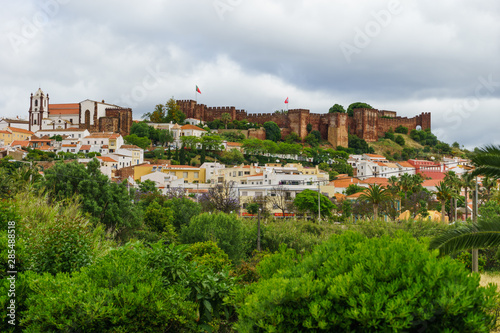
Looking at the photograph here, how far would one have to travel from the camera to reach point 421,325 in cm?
413

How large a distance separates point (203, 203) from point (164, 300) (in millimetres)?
31076

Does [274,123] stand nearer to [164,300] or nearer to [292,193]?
[292,193]

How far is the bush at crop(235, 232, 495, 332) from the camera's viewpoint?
3.88 m

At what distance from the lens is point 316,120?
95625mm

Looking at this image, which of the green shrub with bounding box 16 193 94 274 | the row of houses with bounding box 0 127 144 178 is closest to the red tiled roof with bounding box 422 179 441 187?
the row of houses with bounding box 0 127 144 178

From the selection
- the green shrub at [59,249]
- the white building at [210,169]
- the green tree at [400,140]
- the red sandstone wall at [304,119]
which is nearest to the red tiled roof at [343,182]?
the white building at [210,169]

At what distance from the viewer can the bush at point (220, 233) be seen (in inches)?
699

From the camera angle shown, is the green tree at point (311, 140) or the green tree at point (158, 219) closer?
the green tree at point (158, 219)

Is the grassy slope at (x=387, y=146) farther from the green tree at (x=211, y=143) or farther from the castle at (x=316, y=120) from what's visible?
the green tree at (x=211, y=143)

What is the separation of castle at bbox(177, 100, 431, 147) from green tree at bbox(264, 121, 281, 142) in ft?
8.30

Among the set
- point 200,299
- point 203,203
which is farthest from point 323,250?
point 203,203

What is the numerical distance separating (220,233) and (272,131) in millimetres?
72587

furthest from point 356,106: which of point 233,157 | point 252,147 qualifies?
point 233,157

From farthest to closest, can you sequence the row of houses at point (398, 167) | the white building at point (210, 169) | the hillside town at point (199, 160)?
the row of houses at point (398, 167), the white building at point (210, 169), the hillside town at point (199, 160)
